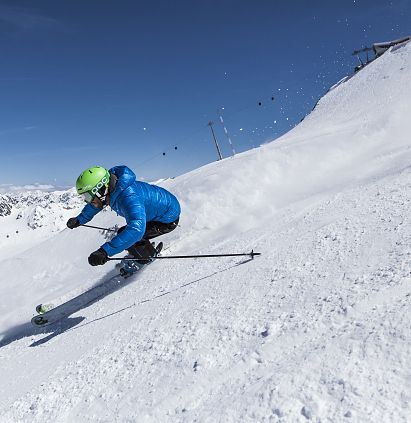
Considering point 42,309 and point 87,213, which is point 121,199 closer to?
point 87,213

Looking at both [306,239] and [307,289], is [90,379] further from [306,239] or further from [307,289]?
[306,239]

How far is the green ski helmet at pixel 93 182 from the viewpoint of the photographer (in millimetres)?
7328

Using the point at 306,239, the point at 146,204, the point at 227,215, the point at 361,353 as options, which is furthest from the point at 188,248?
the point at 361,353

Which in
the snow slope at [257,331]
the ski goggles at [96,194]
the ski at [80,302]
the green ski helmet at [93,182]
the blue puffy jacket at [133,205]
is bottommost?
the snow slope at [257,331]

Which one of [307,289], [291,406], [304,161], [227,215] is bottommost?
[291,406]

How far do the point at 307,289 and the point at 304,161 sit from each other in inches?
400

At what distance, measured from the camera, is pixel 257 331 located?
425cm

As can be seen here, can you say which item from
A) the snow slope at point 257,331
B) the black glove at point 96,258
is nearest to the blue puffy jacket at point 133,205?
the black glove at point 96,258

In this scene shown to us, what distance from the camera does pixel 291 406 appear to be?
300 centimetres

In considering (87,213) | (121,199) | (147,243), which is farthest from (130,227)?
(87,213)

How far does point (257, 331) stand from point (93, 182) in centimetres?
464

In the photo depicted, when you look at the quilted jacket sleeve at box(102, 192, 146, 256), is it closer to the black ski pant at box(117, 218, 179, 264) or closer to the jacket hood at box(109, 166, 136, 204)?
the jacket hood at box(109, 166, 136, 204)

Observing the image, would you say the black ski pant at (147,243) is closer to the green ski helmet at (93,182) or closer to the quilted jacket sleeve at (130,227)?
the quilted jacket sleeve at (130,227)

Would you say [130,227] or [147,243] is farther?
[147,243]
